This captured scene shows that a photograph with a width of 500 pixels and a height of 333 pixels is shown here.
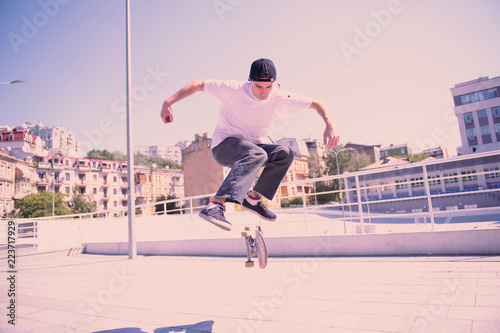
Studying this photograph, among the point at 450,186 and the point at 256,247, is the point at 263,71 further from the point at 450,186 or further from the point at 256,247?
the point at 450,186

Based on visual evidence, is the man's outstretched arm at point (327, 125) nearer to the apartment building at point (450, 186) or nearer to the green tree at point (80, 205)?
the apartment building at point (450, 186)

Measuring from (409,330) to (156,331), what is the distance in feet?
6.49

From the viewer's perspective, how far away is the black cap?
110 inches

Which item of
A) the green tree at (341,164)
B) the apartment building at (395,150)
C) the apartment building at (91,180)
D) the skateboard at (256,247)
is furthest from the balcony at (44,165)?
the apartment building at (395,150)

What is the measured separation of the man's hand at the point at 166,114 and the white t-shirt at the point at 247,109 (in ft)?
1.27

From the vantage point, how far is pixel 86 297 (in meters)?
4.34

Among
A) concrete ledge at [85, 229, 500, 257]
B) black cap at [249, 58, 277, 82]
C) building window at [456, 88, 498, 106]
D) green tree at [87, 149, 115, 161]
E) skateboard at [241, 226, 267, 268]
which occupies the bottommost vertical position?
concrete ledge at [85, 229, 500, 257]

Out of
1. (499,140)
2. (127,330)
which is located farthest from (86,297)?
(499,140)

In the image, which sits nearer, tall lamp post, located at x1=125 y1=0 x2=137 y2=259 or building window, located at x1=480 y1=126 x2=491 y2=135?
tall lamp post, located at x1=125 y1=0 x2=137 y2=259

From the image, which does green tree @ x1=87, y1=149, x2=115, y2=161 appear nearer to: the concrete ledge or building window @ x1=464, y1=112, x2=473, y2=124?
building window @ x1=464, y1=112, x2=473, y2=124

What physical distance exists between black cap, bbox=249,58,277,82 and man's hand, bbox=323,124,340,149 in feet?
2.73

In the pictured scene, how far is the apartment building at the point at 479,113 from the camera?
51719mm

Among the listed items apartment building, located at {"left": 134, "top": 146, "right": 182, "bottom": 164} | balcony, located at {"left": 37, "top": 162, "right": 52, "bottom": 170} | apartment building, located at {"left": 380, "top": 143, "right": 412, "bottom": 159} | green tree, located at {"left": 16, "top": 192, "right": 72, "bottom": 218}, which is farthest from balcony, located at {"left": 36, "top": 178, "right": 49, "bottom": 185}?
apartment building, located at {"left": 134, "top": 146, "right": 182, "bottom": 164}

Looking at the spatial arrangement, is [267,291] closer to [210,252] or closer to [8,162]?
[210,252]
